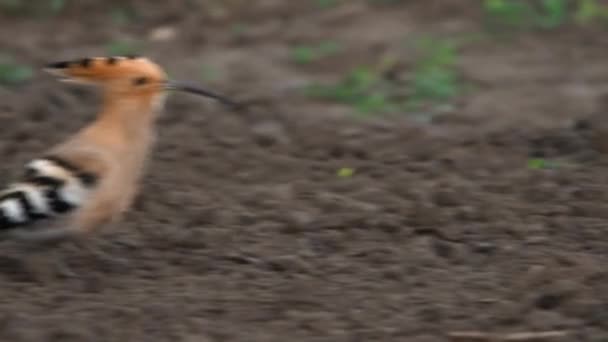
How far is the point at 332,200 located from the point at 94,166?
1.04 metres

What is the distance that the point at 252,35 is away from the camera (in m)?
7.38

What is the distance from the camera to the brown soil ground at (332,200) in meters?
3.83

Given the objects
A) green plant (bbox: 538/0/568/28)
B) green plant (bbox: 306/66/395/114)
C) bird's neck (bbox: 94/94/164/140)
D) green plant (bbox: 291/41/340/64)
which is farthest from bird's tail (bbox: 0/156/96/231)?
green plant (bbox: 538/0/568/28)

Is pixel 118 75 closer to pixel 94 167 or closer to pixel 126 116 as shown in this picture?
pixel 126 116

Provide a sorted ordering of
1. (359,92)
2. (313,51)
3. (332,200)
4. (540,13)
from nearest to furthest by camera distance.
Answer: (332,200), (359,92), (313,51), (540,13)

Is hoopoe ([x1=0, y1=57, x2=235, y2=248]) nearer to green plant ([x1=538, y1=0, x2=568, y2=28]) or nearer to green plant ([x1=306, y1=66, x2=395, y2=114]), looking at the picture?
green plant ([x1=306, y1=66, x2=395, y2=114])

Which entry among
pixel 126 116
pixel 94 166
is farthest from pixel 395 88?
pixel 94 166

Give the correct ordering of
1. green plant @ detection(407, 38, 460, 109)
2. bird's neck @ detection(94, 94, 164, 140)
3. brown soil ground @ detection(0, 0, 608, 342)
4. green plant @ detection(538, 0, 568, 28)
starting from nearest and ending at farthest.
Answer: brown soil ground @ detection(0, 0, 608, 342), bird's neck @ detection(94, 94, 164, 140), green plant @ detection(407, 38, 460, 109), green plant @ detection(538, 0, 568, 28)

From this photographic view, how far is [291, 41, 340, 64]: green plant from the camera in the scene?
695cm

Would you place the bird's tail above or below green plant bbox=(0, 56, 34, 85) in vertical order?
below

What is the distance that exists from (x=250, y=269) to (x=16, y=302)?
739 millimetres

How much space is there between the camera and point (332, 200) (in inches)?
192

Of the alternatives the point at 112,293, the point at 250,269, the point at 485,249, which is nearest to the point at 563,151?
the point at 485,249

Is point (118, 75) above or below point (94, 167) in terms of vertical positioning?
above
